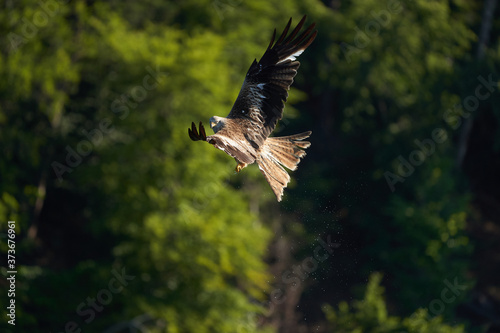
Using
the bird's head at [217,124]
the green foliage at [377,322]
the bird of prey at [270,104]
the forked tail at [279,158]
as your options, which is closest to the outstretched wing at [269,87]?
the bird of prey at [270,104]

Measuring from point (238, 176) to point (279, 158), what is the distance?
14.7 m

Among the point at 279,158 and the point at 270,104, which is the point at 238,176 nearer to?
the point at 279,158

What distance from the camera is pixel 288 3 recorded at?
89.5 feet

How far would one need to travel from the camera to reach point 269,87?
9.42 m

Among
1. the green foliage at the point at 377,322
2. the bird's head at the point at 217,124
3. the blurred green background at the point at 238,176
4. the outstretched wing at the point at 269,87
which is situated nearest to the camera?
the bird's head at the point at 217,124

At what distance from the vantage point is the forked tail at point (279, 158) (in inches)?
358

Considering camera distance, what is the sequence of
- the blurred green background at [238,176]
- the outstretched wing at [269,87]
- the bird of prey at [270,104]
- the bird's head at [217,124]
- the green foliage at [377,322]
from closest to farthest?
the bird's head at [217,124] → the bird of prey at [270,104] → the outstretched wing at [269,87] → the green foliage at [377,322] → the blurred green background at [238,176]

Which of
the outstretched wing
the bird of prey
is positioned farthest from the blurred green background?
the outstretched wing

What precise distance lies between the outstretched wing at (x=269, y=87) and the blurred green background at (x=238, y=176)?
8144 millimetres

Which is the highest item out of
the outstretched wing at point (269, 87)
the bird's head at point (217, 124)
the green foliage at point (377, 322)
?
the outstretched wing at point (269, 87)

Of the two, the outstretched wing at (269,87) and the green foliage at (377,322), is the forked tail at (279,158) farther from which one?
the green foliage at (377,322)

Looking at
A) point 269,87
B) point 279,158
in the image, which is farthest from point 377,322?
point 269,87

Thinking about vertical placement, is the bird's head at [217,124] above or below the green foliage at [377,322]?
above

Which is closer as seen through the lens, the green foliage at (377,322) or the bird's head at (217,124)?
the bird's head at (217,124)
